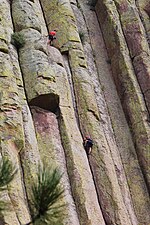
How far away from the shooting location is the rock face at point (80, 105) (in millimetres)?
13234

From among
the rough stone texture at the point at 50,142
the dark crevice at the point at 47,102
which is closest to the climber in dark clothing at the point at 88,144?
the rough stone texture at the point at 50,142

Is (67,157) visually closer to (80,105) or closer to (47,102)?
(47,102)

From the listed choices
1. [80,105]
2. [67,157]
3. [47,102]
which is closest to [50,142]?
[67,157]

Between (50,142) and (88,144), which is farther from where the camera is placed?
(88,144)

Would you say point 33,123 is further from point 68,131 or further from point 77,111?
point 77,111

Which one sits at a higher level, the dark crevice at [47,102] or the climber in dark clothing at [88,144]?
the dark crevice at [47,102]

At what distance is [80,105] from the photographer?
17031 millimetres

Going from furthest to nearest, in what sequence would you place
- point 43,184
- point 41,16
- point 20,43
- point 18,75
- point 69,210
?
point 41,16 → point 20,43 → point 18,75 → point 69,210 → point 43,184

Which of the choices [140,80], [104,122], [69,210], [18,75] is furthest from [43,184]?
[140,80]

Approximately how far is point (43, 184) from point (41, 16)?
1550 cm

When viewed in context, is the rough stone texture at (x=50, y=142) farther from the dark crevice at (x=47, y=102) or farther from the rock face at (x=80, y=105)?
the dark crevice at (x=47, y=102)

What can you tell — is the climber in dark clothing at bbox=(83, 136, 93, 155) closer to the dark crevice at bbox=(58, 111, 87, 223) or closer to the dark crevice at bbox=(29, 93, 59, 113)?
the dark crevice at bbox=(58, 111, 87, 223)

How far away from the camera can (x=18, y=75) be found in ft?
52.2

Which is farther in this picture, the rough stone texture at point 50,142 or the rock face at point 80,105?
the rough stone texture at point 50,142
